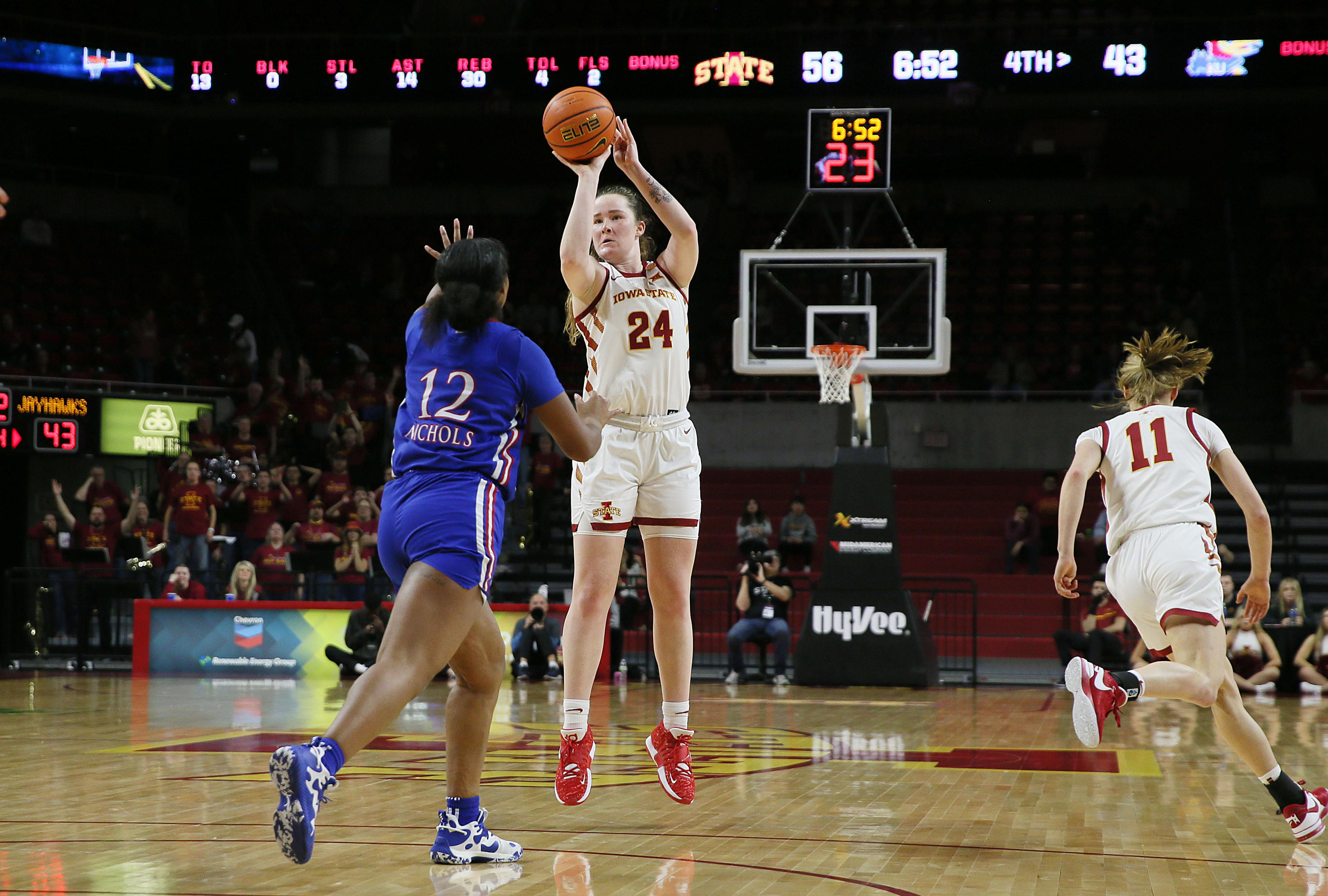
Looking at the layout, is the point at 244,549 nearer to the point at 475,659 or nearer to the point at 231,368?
the point at 231,368

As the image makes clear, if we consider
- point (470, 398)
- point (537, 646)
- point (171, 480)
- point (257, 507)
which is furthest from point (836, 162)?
point (470, 398)

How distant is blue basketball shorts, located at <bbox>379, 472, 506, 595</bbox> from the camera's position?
403cm

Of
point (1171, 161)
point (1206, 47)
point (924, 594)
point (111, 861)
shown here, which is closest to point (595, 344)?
point (111, 861)

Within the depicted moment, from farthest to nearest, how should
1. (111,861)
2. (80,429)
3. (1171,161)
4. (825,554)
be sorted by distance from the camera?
(1171,161) → (80,429) → (825,554) → (111,861)

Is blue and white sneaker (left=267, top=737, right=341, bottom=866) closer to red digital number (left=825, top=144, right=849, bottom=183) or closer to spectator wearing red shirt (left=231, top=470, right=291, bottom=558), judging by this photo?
red digital number (left=825, top=144, right=849, bottom=183)

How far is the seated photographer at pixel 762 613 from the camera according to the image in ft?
46.7

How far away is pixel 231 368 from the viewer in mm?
22312

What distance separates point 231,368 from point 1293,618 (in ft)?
53.4

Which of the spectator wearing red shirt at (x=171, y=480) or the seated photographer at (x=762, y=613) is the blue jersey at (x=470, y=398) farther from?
the spectator wearing red shirt at (x=171, y=480)

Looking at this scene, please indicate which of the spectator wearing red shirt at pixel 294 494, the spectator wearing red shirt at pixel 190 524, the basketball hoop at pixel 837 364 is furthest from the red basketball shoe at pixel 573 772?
the spectator wearing red shirt at pixel 294 494

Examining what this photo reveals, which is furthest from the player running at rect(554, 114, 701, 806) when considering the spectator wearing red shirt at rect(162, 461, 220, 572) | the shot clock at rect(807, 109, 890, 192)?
the spectator wearing red shirt at rect(162, 461, 220, 572)

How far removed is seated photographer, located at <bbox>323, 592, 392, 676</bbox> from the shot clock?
6217mm

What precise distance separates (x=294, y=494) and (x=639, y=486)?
13748 millimetres

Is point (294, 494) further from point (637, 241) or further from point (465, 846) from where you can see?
point (465, 846)
